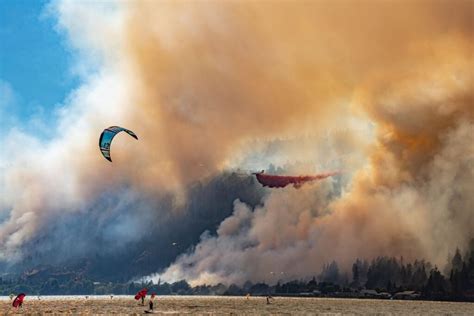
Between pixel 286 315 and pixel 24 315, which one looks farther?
pixel 286 315

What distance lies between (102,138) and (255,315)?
7272cm

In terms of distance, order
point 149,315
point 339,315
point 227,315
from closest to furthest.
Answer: point 149,315
point 227,315
point 339,315

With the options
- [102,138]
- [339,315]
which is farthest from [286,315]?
[102,138]

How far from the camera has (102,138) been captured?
392ft

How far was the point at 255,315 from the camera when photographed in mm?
160375

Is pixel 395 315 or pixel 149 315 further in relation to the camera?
pixel 395 315

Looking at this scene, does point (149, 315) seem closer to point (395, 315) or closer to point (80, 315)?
point (80, 315)

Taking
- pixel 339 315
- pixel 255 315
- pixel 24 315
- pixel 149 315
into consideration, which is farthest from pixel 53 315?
pixel 339 315

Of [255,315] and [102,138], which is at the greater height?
[102,138]

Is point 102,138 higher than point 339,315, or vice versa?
point 102,138

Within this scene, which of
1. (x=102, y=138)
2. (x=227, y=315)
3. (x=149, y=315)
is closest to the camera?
(x=102, y=138)

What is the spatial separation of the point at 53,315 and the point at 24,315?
7.52 m

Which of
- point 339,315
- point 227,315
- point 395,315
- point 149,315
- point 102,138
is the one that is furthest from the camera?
point 395,315

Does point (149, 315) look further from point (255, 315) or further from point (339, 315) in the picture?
point (339, 315)
